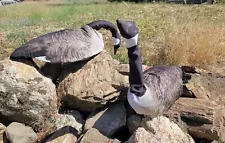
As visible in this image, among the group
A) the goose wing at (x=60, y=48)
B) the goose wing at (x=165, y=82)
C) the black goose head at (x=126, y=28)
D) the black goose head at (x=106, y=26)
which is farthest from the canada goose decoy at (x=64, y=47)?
the black goose head at (x=126, y=28)

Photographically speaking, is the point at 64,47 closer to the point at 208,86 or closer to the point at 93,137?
the point at 93,137

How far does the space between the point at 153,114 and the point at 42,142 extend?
1293mm

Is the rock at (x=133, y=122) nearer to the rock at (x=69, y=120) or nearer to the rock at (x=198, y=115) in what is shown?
the rock at (x=198, y=115)

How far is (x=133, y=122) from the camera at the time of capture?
15.5ft

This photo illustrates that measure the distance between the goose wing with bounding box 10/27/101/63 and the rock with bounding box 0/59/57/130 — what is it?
0.56 feet

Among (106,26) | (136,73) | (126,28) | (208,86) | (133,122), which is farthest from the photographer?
(106,26)

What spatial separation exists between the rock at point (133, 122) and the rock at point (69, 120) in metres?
0.57

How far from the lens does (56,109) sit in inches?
199

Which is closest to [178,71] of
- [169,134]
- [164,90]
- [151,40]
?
[164,90]

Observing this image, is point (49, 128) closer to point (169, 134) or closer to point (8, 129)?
point (8, 129)

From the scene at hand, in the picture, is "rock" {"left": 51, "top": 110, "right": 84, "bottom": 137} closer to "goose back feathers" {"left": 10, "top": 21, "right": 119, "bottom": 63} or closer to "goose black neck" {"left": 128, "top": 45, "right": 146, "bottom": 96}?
"goose back feathers" {"left": 10, "top": 21, "right": 119, "bottom": 63}

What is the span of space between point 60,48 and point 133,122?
45.7 inches

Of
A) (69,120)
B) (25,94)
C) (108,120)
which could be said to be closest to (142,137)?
(108,120)

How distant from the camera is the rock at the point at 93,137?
14.8 feet
